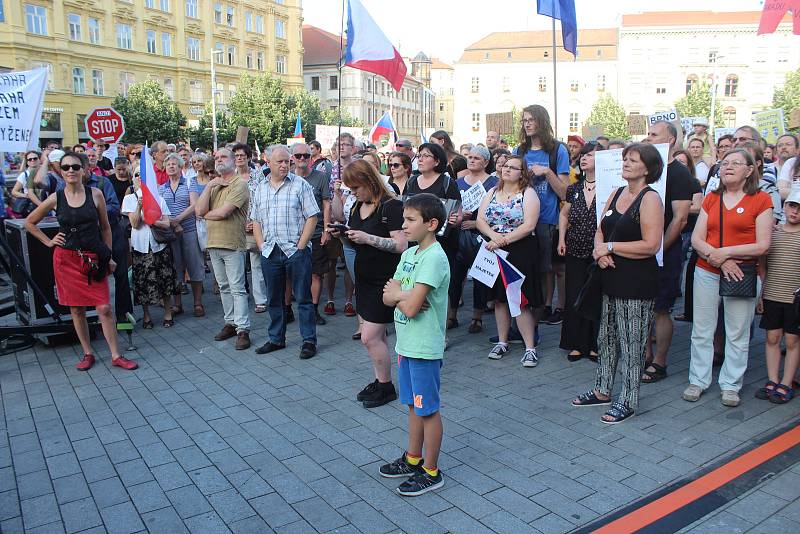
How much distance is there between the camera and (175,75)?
55562 mm

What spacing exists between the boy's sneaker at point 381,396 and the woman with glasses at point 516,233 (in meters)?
1.51

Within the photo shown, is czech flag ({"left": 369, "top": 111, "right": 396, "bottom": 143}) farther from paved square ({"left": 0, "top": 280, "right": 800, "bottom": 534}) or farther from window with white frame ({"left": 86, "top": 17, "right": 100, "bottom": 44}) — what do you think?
window with white frame ({"left": 86, "top": 17, "right": 100, "bottom": 44})

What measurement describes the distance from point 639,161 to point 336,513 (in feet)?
10.9

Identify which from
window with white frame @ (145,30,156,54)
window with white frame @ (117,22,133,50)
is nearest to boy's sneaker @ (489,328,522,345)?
window with white frame @ (117,22,133,50)

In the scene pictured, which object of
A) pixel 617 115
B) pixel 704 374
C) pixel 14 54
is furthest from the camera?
pixel 617 115

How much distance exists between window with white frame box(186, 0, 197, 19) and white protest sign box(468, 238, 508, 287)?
193ft

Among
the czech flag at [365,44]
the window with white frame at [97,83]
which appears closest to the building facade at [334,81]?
the window with white frame at [97,83]

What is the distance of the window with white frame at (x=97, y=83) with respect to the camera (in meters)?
48.1

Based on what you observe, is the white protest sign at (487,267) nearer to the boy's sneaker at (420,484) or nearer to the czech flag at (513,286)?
the czech flag at (513,286)

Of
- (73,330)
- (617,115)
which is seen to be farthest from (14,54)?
(617,115)

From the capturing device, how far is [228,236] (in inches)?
278

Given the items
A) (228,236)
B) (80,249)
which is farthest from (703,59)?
(80,249)

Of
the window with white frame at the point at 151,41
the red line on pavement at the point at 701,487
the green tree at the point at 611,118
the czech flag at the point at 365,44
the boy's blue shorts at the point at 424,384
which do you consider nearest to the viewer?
the red line on pavement at the point at 701,487

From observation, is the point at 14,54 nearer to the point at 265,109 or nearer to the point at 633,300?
the point at 265,109
